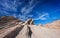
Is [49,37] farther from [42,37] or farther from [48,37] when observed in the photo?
[42,37]

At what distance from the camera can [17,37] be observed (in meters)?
10.5

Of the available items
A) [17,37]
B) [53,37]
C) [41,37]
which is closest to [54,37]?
[53,37]

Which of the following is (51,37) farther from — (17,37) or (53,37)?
(17,37)

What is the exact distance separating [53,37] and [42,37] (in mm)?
1121

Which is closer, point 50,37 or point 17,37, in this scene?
point 50,37

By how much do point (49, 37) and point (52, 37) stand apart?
0.30 meters

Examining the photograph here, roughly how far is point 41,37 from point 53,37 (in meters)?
1.22

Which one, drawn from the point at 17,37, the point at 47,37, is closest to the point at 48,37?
the point at 47,37

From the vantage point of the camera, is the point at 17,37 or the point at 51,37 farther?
the point at 17,37

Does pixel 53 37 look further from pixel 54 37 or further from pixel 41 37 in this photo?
pixel 41 37

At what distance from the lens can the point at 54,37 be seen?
8953mm

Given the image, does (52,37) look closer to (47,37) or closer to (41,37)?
(47,37)

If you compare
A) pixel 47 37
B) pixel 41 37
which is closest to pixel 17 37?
pixel 41 37

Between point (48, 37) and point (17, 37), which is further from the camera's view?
point (17, 37)
